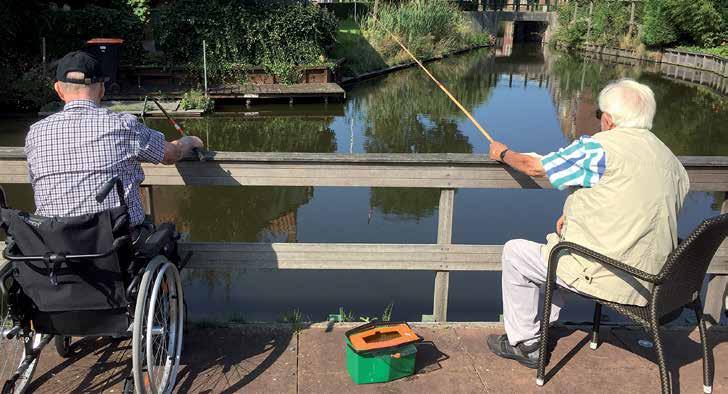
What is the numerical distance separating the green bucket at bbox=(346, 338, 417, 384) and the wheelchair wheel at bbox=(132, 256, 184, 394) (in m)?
0.70

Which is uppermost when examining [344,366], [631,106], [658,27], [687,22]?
[687,22]

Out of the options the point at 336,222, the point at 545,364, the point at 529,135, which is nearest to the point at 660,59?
the point at 529,135

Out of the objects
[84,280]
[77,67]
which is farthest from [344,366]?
[77,67]

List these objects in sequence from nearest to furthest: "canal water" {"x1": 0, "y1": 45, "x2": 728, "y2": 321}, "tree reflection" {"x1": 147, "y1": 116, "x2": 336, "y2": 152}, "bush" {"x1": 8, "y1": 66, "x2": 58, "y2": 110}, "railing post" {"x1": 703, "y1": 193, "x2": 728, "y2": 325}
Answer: "railing post" {"x1": 703, "y1": 193, "x2": 728, "y2": 325} → "canal water" {"x1": 0, "y1": 45, "x2": 728, "y2": 321} → "tree reflection" {"x1": 147, "y1": 116, "x2": 336, "y2": 152} → "bush" {"x1": 8, "y1": 66, "x2": 58, "y2": 110}

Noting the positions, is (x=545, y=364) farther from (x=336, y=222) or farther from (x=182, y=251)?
(x=336, y=222)

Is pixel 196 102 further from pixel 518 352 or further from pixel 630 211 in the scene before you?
pixel 630 211

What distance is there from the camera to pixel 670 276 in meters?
2.24

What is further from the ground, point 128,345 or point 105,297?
point 105,297

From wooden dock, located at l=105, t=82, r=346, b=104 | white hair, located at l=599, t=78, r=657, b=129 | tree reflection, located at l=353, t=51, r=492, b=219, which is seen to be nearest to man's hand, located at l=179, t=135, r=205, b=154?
white hair, located at l=599, t=78, r=657, b=129

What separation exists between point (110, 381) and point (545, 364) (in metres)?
1.80

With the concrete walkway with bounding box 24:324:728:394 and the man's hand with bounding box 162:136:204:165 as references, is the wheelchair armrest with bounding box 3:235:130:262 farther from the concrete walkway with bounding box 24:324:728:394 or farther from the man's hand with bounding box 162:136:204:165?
the concrete walkway with bounding box 24:324:728:394

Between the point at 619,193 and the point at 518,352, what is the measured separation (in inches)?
35.6

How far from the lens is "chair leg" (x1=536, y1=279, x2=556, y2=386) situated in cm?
250

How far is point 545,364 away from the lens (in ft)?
8.77
